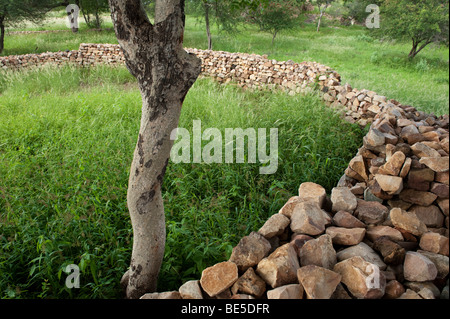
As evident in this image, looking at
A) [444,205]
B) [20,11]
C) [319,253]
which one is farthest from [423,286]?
[20,11]

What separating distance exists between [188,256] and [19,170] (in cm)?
286

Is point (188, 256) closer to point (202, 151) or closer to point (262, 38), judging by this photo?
point (202, 151)

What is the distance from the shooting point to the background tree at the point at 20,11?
41.3 feet

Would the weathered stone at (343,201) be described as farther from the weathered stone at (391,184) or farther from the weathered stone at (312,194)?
the weathered stone at (391,184)

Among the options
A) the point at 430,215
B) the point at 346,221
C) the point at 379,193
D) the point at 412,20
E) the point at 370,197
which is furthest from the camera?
the point at 412,20

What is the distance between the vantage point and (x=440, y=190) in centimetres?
252

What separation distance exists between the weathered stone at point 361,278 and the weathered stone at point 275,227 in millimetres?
543

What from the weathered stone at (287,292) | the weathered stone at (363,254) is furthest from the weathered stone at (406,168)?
the weathered stone at (287,292)

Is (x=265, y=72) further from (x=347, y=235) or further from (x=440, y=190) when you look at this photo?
(x=347, y=235)

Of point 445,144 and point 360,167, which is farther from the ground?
point 445,144

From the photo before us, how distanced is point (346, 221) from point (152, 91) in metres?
1.81

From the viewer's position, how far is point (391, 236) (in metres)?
2.23

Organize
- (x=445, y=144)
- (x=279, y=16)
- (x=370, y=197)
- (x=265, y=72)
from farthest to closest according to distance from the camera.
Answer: (x=279, y=16) < (x=265, y=72) < (x=445, y=144) < (x=370, y=197)
